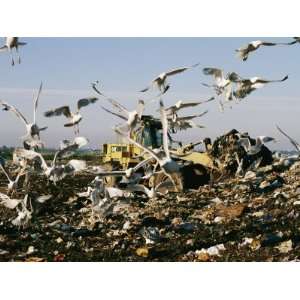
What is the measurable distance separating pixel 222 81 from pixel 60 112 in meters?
1.19

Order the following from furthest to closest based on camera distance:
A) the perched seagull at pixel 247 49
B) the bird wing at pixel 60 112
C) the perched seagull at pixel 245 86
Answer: the bird wing at pixel 60 112
the perched seagull at pixel 245 86
the perched seagull at pixel 247 49

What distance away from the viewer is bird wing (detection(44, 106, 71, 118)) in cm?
405

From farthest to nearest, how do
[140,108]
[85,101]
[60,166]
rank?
[60,166] < [85,101] < [140,108]

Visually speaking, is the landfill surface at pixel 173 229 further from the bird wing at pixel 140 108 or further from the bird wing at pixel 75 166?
the bird wing at pixel 140 108

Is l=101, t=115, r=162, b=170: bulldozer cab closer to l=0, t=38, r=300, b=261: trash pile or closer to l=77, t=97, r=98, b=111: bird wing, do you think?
l=0, t=38, r=300, b=261: trash pile

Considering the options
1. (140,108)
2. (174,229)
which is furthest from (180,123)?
(174,229)

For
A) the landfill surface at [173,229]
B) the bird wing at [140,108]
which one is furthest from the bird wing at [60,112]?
the landfill surface at [173,229]

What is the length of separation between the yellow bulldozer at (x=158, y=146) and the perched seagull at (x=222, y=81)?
18.2ft

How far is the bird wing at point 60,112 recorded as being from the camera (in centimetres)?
405

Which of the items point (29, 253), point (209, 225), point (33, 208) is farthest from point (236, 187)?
point (33, 208)

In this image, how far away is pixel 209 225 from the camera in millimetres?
7262

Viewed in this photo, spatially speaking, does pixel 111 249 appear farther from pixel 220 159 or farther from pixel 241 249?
pixel 220 159

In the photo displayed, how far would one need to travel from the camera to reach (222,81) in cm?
359

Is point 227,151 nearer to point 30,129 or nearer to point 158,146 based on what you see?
point 158,146
